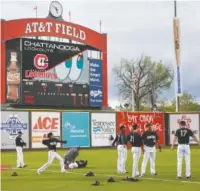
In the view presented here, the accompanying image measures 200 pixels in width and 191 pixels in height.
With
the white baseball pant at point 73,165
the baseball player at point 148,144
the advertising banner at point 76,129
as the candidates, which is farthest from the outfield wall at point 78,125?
the baseball player at point 148,144

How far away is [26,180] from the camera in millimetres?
20016

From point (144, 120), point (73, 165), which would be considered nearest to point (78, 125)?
point (144, 120)

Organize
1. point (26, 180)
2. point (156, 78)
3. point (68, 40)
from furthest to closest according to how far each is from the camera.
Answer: point (156, 78)
point (68, 40)
point (26, 180)

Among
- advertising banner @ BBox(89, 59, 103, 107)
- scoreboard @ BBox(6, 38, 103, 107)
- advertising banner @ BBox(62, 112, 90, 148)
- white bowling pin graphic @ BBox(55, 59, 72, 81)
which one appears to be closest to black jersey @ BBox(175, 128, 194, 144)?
scoreboard @ BBox(6, 38, 103, 107)

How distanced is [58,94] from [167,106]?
5465cm

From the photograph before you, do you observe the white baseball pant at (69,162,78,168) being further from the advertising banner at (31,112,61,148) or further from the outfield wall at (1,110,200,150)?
the advertising banner at (31,112,61,148)

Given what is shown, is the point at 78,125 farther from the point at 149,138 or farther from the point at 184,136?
the point at 184,136

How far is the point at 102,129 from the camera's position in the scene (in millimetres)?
55469

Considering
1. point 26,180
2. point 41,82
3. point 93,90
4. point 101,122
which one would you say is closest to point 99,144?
point 101,122

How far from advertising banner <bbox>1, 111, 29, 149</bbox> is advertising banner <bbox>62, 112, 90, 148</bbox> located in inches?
186

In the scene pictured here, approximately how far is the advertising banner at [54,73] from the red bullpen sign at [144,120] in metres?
4.84

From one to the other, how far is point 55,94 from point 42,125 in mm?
3671

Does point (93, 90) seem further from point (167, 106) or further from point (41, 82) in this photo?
point (167, 106)

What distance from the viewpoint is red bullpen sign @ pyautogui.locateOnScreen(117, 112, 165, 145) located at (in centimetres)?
5781
